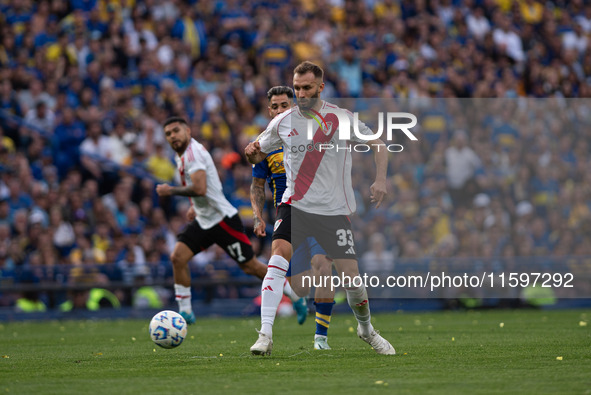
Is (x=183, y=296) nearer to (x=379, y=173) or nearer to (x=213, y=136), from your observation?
(x=379, y=173)

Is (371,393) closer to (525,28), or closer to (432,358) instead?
(432,358)

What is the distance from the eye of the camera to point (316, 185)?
8.66m

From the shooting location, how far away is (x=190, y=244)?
12.3 metres

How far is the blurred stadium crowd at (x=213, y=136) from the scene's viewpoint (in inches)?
656

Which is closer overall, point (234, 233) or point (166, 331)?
point (166, 331)

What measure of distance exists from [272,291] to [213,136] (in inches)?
424

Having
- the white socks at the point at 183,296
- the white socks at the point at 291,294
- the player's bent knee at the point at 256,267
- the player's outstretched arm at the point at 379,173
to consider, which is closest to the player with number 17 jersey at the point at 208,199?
the player's bent knee at the point at 256,267

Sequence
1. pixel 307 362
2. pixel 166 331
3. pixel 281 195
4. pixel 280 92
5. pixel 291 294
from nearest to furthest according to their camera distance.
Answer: pixel 307 362 < pixel 166 331 < pixel 280 92 < pixel 281 195 < pixel 291 294

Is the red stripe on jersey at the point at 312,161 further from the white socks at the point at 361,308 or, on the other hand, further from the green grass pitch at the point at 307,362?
the green grass pitch at the point at 307,362

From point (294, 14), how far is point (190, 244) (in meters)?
12.0

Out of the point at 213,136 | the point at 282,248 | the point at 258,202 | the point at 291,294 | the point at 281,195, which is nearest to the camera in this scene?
the point at 282,248

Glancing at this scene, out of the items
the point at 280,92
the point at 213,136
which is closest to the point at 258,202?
the point at 280,92

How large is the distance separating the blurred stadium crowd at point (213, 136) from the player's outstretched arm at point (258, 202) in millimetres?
6050

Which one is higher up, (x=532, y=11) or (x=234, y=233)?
(x=532, y=11)
